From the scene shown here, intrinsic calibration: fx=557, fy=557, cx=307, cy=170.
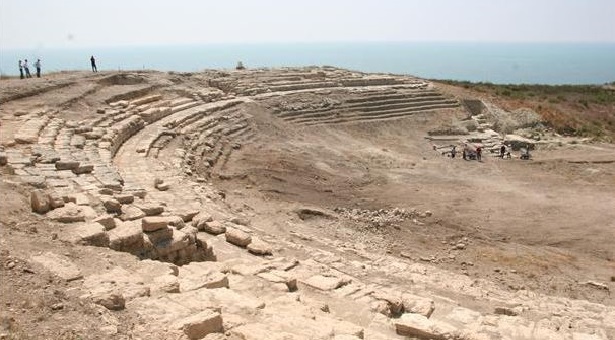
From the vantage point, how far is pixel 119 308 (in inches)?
257

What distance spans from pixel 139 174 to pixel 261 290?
25.9 feet

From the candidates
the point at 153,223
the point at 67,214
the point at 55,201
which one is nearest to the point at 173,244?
the point at 153,223

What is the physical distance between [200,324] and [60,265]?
8.40ft

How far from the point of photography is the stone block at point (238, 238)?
11023mm

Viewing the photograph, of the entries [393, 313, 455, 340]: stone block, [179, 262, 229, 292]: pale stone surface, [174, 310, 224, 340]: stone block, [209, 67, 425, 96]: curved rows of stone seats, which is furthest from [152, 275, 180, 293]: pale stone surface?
A: [209, 67, 425, 96]: curved rows of stone seats

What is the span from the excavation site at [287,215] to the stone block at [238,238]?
4cm

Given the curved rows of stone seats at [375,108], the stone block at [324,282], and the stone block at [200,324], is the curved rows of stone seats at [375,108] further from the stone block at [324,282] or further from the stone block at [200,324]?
the stone block at [200,324]

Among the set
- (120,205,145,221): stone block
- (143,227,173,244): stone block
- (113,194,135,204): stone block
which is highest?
(113,194,135,204): stone block

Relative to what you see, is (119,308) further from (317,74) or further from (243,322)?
(317,74)

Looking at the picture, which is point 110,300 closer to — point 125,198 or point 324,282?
point 324,282

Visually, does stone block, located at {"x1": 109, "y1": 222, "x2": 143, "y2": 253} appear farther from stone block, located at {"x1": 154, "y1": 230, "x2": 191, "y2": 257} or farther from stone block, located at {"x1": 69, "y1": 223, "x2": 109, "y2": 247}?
stone block, located at {"x1": 154, "y1": 230, "x2": 191, "y2": 257}

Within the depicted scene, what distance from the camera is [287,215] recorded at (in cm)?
1539

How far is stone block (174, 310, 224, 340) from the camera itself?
606 centimetres

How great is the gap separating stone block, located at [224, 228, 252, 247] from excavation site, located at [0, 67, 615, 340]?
39 millimetres
